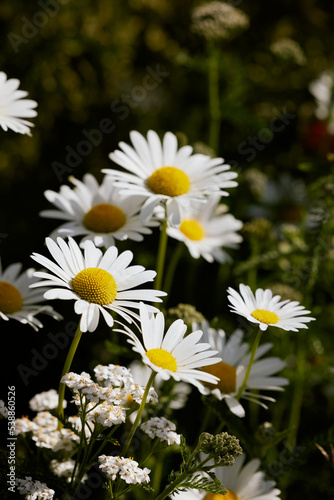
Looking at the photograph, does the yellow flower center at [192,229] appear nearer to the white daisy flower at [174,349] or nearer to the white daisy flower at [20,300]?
the white daisy flower at [20,300]

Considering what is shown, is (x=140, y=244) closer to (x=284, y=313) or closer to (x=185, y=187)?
(x=185, y=187)

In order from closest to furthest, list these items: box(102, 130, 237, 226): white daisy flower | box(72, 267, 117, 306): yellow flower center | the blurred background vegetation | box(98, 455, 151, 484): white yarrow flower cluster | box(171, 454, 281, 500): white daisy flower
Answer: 1. box(98, 455, 151, 484): white yarrow flower cluster
2. box(72, 267, 117, 306): yellow flower center
3. box(171, 454, 281, 500): white daisy flower
4. box(102, 130, 237, 226): white daisy flower
5. the blurred background vegetation

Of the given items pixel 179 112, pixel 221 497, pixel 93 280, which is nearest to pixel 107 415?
pixel 93 280

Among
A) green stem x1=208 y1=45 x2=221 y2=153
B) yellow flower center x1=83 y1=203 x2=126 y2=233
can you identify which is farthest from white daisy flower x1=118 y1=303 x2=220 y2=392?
green stem x1=208 y1=45 x2=221 y2=153

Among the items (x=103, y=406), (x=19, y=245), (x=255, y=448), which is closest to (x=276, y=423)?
(x=255, y=448)

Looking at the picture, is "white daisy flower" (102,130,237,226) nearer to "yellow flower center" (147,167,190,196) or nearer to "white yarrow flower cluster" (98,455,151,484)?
"yellow flower center" (147,167,190,196)

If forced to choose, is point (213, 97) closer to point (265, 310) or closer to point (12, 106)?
point (12, 106)

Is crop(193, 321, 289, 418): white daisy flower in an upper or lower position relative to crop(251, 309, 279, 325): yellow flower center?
lower
